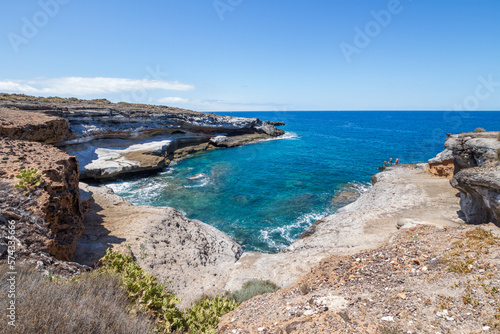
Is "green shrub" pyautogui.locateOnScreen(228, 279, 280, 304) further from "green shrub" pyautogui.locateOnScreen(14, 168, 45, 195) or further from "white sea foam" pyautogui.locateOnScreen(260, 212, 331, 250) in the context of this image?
"green shrub" pyautogui.locateOnScreen(14, 168, 45, 195)

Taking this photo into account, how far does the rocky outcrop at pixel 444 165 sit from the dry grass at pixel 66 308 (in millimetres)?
30272

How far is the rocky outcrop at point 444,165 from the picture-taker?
24.1 m

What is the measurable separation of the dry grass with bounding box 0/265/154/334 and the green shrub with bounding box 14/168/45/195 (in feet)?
14.0

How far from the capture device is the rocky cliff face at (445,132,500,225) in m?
10.4

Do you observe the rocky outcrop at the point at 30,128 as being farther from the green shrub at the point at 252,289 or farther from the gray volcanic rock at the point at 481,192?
the gray volcanic rock at the point at 481,192

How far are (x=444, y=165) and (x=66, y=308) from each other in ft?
105

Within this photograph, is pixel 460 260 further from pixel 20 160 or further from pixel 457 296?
pixel 20 160

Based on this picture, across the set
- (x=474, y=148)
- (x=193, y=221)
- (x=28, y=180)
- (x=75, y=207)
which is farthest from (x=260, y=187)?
(x=28, y=180)

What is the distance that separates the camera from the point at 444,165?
24656 millimetres

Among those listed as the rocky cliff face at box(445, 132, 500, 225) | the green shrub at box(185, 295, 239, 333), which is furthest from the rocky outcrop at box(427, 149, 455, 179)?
the green shrub at box(185, 295, 239, 333)

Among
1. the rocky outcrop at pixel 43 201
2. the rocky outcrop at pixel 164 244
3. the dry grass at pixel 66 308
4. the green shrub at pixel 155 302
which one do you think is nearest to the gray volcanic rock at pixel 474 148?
the rocky outcrop at pixel 164 244

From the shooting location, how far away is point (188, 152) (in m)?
45.9

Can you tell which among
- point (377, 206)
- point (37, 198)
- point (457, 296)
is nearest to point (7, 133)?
point (37, 198)

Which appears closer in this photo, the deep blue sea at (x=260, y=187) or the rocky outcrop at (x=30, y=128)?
the rocky outcrop at (x=30, y=128)
